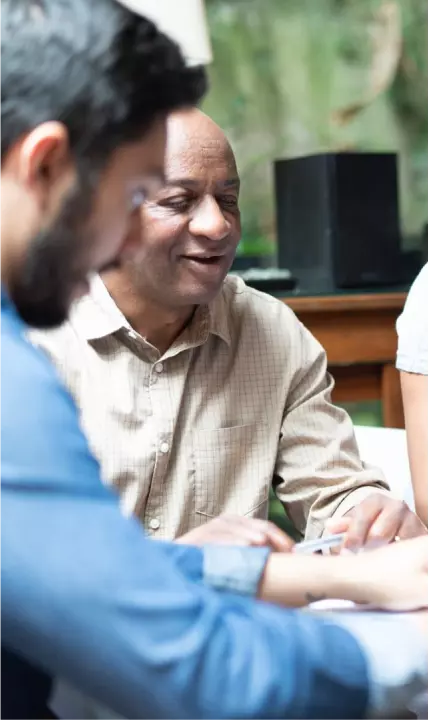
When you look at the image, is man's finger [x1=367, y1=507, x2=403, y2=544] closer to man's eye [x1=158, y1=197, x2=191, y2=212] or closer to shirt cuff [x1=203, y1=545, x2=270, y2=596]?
shirt cuff [x1=203, y1=545, x2=270, y2=596]

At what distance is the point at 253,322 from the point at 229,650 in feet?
2.76

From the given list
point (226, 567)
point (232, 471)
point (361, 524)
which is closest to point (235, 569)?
point (226, 567)

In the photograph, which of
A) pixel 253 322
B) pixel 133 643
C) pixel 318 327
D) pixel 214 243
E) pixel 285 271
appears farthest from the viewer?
pixel 285 271

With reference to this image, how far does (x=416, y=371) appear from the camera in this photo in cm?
122

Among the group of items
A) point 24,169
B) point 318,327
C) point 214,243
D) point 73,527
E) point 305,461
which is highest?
point 24,169

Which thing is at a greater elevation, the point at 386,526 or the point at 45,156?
the point at 45,156

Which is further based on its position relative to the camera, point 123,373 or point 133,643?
point 123,373

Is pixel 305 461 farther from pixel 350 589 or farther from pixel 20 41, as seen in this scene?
pixel 20 41

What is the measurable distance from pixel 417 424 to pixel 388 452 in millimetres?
234

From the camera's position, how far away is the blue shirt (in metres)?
0.46

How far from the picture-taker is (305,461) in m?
1.22

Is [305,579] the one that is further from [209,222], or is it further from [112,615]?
[209,222]

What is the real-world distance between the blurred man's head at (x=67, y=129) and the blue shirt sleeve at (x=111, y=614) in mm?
82

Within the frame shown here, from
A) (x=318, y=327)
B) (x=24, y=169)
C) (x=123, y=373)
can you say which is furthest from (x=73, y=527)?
(x=318, y=327)
